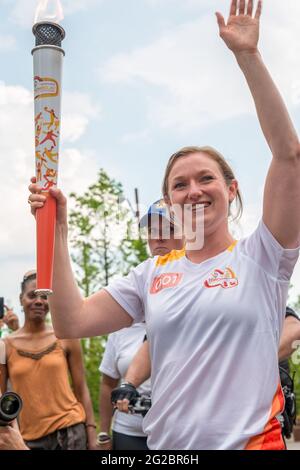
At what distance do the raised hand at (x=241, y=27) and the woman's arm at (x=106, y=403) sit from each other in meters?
3.47

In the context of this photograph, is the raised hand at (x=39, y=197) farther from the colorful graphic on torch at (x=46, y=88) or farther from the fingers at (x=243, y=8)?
the fingers at (x=243, y=8)

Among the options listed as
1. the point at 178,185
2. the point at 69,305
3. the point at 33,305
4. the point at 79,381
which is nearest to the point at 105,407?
the point at 79,381

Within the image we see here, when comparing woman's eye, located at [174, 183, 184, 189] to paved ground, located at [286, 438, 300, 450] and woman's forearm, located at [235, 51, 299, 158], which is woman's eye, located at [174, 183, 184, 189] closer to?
woman's forearm, located at [235, 51, 299, 158]

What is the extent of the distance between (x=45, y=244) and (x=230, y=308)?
65cm

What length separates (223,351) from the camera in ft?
6.66

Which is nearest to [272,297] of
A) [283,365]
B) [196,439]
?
[196,439]

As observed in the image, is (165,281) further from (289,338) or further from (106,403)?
(106,403)

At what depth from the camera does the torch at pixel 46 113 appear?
6.97 feet

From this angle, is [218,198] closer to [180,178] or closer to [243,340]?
[180,178]

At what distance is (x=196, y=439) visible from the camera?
2.01 meters

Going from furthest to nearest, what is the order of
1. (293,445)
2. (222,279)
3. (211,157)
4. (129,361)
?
(293,445)
(129,361)
(211,157)
(222,279)

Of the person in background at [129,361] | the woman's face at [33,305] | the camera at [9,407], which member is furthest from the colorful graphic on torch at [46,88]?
the woman's face at [33,305]

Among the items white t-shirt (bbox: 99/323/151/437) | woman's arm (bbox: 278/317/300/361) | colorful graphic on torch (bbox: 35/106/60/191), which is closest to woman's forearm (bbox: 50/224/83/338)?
colorful graphic on torch (bbox: 35/106/60/191)

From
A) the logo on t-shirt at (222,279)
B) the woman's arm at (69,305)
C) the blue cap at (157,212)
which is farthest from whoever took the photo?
the blue cap at (157,212)
